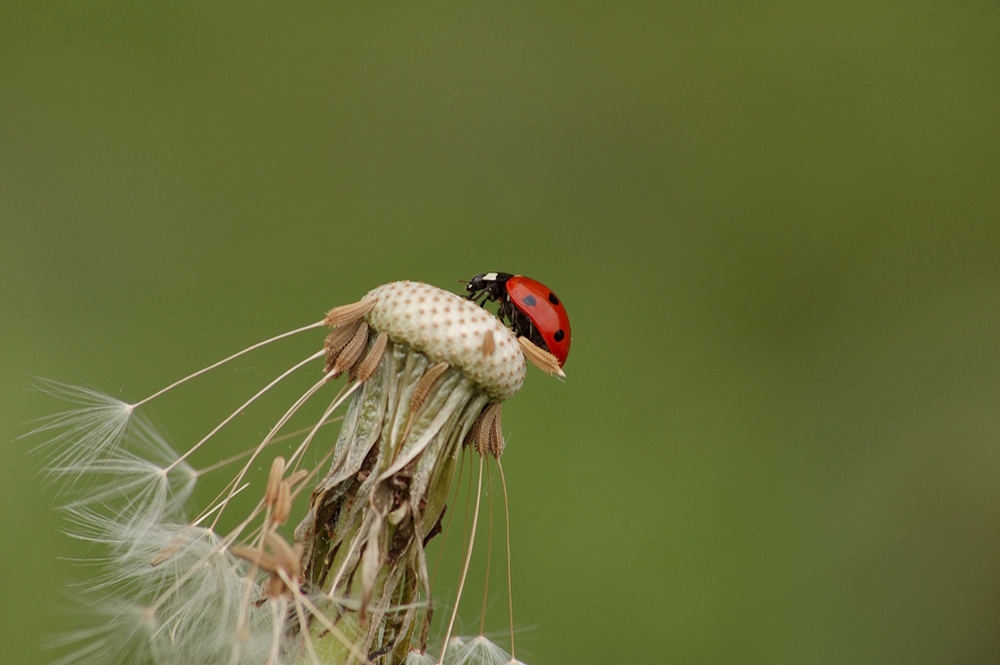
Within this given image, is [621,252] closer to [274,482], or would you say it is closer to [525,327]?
[525,327]

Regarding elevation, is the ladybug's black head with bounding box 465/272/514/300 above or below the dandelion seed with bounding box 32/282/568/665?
above

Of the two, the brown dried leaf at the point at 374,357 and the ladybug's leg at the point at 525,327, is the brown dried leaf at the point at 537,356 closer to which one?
the brown dried leaf at the point at 374,357

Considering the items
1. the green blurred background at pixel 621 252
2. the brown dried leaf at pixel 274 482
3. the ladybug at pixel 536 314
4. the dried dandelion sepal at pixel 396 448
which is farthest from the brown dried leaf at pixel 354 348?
the green blurred background at pixel 621 252

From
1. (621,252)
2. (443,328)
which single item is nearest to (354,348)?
(443,328)

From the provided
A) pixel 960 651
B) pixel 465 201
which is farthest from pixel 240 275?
pixel 960 651

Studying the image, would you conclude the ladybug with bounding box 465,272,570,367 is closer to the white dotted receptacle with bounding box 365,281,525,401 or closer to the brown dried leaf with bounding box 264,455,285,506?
the white dotted receptacle with bounding box 365,281,525,401

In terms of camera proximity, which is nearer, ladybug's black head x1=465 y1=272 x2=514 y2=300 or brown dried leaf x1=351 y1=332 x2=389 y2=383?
brown dried leaf x1=351 y1=332 x2=389 y2=383

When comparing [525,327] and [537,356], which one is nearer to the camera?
[537,356]

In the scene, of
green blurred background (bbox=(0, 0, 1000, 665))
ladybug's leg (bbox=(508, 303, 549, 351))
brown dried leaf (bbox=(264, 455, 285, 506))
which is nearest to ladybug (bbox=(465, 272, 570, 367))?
ladybug's leg (bbox=(508, 303, 549, 351))
